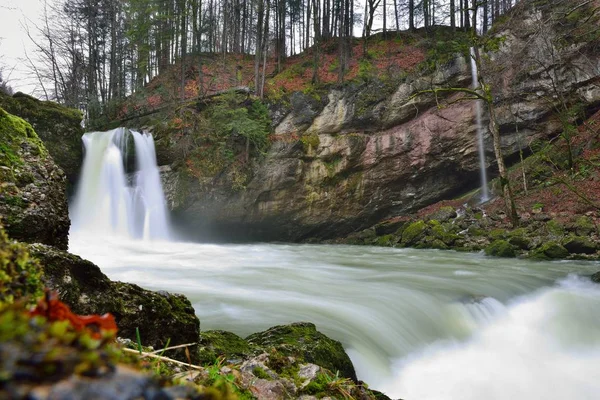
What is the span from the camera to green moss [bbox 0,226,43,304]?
0.76m

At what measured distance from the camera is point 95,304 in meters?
2.40

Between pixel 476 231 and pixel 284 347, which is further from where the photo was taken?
pixel 476 231

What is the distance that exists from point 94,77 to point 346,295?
1030 inches

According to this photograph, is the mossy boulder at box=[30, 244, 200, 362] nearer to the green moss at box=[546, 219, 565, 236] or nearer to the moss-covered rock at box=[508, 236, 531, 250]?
the moss-covered rock at box=[508, 236, 531, 250]

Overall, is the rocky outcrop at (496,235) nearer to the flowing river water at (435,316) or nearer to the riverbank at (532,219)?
the riverbank at (532,219)

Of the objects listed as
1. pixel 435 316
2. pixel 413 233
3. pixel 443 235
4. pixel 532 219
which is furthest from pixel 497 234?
pixel 435 316

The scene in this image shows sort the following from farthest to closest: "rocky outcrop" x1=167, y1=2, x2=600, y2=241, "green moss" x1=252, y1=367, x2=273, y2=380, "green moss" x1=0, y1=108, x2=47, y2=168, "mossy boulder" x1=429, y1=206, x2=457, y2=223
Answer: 1. "rocky outcrop" x1=167, y1=2, x2=600, y2=241
2. "mossy boulder" x1=429, y1=206, x2=457, y2=223
3. "green moss" x1=0, y1=108, x2=47, y2=168
4. "green moss" x1=252, y1=367, x2=273, y2=380

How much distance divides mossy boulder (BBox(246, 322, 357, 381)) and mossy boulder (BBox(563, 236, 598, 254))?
10208 mm

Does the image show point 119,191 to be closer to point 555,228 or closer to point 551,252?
point 551,252

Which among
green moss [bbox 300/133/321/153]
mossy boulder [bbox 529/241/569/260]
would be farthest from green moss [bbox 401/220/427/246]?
green moss [bbox 300/133/321/153]

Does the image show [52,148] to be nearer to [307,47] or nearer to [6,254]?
[6,254]

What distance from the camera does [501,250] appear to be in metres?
11.3

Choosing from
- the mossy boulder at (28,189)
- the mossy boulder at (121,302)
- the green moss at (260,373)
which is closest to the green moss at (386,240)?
the mossy boulder at (28,189)

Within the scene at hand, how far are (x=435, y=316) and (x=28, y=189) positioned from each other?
566 cm
